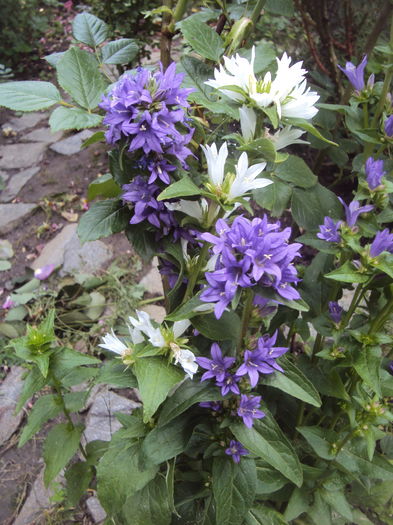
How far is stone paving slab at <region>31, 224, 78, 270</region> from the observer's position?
2.93 metres

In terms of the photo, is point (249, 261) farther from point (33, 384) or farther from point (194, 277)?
point (33, 384)

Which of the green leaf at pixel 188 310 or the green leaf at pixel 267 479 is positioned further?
the green leaf at pixel 267 479

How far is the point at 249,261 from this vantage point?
830 millimetres

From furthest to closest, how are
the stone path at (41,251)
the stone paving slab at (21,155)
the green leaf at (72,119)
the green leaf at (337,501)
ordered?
1. the stone paving slab at (21,155)
2. the stone path at (41,251)
3. the green leaf at (337,501)
4. the green leaf at (72,119)

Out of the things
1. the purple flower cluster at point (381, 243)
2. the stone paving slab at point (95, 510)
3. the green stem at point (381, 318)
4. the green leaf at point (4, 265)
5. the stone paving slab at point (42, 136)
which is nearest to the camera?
the purple flower cluster at point (381, 243)

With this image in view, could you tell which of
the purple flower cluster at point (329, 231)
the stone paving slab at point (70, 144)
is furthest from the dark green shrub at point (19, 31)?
the purple flower cluster at point (329, 231)

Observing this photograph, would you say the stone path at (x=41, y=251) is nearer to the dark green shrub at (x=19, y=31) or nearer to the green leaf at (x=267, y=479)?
the green leaf at (x=267, y=479)

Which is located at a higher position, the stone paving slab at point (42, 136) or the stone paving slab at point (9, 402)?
the stone paving slab at point (42, 136)

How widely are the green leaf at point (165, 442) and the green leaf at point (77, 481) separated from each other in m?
0.55

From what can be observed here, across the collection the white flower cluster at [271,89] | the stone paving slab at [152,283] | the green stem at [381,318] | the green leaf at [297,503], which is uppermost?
the white flower cluster at [271,89]

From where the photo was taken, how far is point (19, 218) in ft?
10.8

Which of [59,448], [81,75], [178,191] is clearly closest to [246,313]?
[178,191]

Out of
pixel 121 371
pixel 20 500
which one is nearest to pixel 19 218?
pixel 20 500

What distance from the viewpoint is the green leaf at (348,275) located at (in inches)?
44.5
